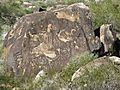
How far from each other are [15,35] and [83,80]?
507cm

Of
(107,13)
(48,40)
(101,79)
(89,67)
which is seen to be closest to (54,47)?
(48,40)

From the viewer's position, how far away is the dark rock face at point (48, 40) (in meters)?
12.7

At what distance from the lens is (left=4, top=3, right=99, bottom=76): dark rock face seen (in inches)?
499

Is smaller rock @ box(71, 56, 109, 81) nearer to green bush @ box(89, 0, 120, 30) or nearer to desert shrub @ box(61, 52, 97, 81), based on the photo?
desert shrub @ box(61, 52, 97, 81)

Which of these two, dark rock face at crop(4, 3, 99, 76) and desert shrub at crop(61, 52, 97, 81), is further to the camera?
dark rock face at crop(4, 3, 99, 76)

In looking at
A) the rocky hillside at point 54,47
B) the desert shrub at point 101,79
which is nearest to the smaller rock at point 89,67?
the rocky hillside at point 54,47

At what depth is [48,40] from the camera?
13289 mm

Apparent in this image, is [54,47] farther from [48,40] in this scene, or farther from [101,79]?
[101,79]

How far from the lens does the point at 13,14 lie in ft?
80.4

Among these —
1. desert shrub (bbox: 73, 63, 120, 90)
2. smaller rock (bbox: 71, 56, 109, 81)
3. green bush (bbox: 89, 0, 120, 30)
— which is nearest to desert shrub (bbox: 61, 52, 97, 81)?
smaller rock (bbox: 71, 56, 109, 81)

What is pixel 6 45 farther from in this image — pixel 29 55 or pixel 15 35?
pixel 29 55

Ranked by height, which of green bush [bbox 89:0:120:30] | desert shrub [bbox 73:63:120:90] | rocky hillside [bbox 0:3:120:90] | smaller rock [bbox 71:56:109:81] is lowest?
green bush [bbox 89:0:120:30]

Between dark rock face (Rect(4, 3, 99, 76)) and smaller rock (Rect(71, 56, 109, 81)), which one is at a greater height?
smaller rock (Rect(71, 56, 109, 81))

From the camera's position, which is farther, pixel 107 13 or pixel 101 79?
pixel 107 13
